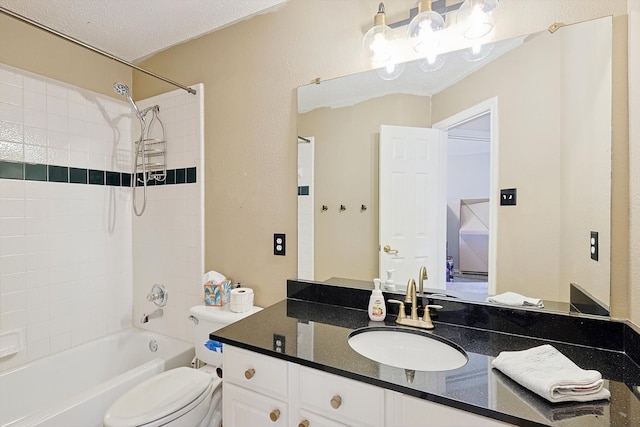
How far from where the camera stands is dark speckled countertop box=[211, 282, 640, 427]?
72 cm

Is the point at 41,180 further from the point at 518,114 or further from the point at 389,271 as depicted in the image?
the point at 518,114

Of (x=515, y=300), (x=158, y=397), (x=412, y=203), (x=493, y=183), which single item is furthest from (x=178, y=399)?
(x=493, y=183)

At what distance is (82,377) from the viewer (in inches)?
77.9

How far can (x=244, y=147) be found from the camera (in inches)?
73.3

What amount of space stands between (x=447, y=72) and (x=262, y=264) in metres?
1.35

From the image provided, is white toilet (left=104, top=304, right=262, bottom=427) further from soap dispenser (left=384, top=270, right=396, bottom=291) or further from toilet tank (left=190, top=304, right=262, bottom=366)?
soap dispenser (left=384, top=270, right=396, bottom=291)

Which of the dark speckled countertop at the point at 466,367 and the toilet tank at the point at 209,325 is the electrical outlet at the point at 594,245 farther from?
the toilet tank at the point at 209,325

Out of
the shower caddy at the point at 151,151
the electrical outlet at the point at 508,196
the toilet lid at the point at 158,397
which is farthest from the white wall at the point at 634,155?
the shower caddy at the point at 151,151

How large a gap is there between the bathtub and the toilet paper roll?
53 cm

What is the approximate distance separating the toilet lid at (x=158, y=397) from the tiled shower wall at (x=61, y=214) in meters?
0.98

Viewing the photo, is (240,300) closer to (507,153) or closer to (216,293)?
(216,293)

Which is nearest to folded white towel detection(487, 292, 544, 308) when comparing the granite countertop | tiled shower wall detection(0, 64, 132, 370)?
the granite countertop

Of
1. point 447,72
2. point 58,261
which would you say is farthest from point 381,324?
point 58,261

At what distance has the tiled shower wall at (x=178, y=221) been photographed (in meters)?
2.03
